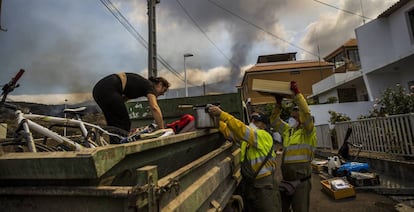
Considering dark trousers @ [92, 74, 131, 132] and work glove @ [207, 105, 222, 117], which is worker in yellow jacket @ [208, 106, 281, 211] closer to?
work glove @ [207, 105, 222, 117]

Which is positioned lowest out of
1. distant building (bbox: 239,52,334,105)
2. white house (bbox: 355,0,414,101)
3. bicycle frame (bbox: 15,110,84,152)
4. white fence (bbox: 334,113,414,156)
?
white fence (bbox: 334,113,414,156)

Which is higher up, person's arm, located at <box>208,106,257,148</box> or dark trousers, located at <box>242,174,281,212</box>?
person's arm, located at <box>208,106,257,148</box>

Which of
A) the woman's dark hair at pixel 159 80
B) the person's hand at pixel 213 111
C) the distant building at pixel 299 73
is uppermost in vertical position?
the distant building at pixel 299 73

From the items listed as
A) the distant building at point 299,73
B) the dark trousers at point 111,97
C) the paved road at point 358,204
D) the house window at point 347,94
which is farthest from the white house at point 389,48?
the distant building at point 299,73

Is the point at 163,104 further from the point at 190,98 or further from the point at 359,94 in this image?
the point at 359,94

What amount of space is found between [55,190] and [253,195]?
2.33 m

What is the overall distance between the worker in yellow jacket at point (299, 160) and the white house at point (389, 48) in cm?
1023

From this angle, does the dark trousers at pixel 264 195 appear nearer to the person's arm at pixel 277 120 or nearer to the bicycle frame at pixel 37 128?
the person's arm at pixel 277 120

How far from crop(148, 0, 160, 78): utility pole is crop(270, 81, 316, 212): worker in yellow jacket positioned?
5154mm

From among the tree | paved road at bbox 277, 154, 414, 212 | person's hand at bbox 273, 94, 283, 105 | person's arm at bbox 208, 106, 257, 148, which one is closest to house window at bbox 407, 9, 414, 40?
the tree

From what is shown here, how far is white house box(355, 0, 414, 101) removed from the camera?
11461 mm

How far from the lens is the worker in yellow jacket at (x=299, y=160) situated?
3.42m

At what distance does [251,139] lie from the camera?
276cm

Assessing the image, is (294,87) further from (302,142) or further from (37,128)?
(37,128)
